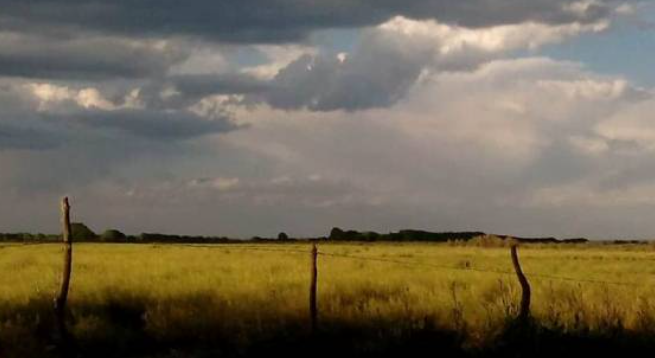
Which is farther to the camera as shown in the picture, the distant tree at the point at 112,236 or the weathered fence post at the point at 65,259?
the distant tree at the point at 112,236

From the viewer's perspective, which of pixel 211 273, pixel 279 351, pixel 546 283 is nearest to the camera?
pixel 279 351

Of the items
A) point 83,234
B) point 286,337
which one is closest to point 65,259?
point 286,337

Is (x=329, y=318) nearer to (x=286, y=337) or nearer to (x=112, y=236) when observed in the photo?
(x=286, y=337)

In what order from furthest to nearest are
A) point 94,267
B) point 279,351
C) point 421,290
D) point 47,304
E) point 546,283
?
point 94,267, point 546,283, point 421,290, point 47,304, point 279,351

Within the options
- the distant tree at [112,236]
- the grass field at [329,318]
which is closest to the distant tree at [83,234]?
the distant tree at [112,236]

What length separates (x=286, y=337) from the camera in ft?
68.8

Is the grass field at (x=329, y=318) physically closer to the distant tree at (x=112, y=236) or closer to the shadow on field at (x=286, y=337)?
the shadow on field at (x=286, y=337)

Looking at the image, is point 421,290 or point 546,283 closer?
point 421,290

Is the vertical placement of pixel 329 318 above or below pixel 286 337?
above

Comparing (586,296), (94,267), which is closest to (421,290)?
(586,296)

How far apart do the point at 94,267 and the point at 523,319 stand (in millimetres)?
17835

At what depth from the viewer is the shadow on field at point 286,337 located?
20.4 meters

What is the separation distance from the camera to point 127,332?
840 inches

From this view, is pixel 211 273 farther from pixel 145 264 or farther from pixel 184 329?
pixel 184 329
